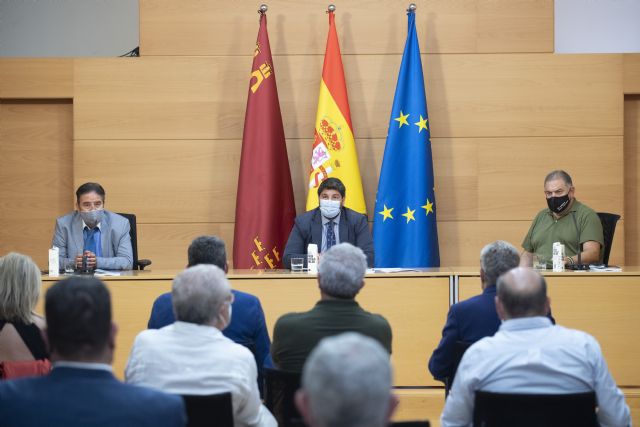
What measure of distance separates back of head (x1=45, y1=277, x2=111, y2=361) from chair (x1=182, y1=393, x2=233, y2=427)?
1.66ft

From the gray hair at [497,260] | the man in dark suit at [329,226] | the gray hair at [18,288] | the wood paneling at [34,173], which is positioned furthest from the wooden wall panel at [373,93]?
the gray hair at [18,288]

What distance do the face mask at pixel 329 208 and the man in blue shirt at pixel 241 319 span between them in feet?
7.25

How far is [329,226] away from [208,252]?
2.37m

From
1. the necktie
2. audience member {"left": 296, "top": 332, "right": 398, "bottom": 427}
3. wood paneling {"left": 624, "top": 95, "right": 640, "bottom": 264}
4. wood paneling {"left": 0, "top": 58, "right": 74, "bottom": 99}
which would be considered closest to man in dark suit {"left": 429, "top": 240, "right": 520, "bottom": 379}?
audience member {"left": 296, "top": 332, "right": 398, "bottom": 427}

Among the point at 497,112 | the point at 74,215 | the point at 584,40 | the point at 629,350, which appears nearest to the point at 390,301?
the point at 629,350

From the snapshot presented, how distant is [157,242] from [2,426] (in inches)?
205

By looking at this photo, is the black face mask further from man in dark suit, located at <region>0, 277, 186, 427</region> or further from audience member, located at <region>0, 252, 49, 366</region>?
man in dark suit, located at <region>0, 277, 186, 427</region>

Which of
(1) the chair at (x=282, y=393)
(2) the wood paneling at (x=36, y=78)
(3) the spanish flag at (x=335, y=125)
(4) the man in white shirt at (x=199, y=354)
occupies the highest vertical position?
(2) the wood paneling at (x=36, y=78)

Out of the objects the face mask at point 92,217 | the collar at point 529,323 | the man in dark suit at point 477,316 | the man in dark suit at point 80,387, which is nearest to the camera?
the man in dark suit at point 80,387

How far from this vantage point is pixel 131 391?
6.63 ft

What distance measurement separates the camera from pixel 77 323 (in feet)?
6.75

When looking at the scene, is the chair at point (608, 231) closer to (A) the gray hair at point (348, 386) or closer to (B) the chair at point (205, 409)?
(B) the chair at point (205, 409)

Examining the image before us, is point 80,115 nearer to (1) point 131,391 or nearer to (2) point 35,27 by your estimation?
(2) point 35,27

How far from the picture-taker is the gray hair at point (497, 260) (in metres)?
3.57
